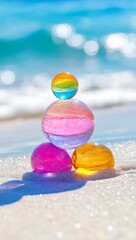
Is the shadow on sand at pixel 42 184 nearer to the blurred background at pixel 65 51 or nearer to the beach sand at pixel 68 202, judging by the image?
the beach sand at pixel 68 202

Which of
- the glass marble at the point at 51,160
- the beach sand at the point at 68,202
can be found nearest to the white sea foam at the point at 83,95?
the beach sand at the point at 68,202

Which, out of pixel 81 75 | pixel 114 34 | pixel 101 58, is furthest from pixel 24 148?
pixel 114 34

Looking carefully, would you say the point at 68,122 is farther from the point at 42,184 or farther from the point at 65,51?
the point at 65,51

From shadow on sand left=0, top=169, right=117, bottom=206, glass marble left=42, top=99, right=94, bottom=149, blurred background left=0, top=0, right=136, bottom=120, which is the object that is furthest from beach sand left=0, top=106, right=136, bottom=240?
blurred background left=0, top=0, right=136, bottom=120

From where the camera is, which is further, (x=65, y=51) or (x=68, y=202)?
(x=65, y=51)

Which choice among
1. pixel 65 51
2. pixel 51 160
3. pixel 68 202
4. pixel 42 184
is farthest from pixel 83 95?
pixel 65 51

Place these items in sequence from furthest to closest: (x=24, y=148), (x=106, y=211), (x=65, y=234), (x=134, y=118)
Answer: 1. (x=134, y=118)
2. (x=24, y=148)
3. (x=106, y=211)
4. (x=65, y=234)

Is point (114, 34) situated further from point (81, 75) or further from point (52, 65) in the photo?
point (81, 75)
